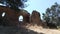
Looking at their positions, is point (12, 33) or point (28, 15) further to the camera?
point (28, 15)

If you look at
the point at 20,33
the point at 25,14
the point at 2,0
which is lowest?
the point at 20,33

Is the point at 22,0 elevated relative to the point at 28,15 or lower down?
elevated

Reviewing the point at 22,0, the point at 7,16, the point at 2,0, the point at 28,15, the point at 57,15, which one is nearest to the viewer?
the point at 2,0

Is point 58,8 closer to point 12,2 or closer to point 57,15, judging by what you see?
point 57,15

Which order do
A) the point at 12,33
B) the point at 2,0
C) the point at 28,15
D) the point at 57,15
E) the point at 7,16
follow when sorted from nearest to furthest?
the point at 12,33 → the point at 2,0 → the point at 7,16 → the point at 28,15 → the point at 57,15

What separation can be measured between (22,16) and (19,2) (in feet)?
27.7

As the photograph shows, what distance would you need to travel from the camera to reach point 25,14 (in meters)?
29.0

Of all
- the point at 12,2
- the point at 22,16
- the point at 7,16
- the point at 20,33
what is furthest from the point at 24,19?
the point at 20,33

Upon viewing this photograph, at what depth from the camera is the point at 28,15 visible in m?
29.0

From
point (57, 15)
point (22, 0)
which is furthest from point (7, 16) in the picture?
point (57, 15)

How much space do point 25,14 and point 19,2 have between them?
7677 mm

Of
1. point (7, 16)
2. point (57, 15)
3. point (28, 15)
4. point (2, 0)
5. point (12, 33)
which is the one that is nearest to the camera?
point (12, 33)

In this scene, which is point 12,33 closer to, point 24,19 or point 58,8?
point 24,19

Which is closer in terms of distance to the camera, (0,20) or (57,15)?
(0,20)
